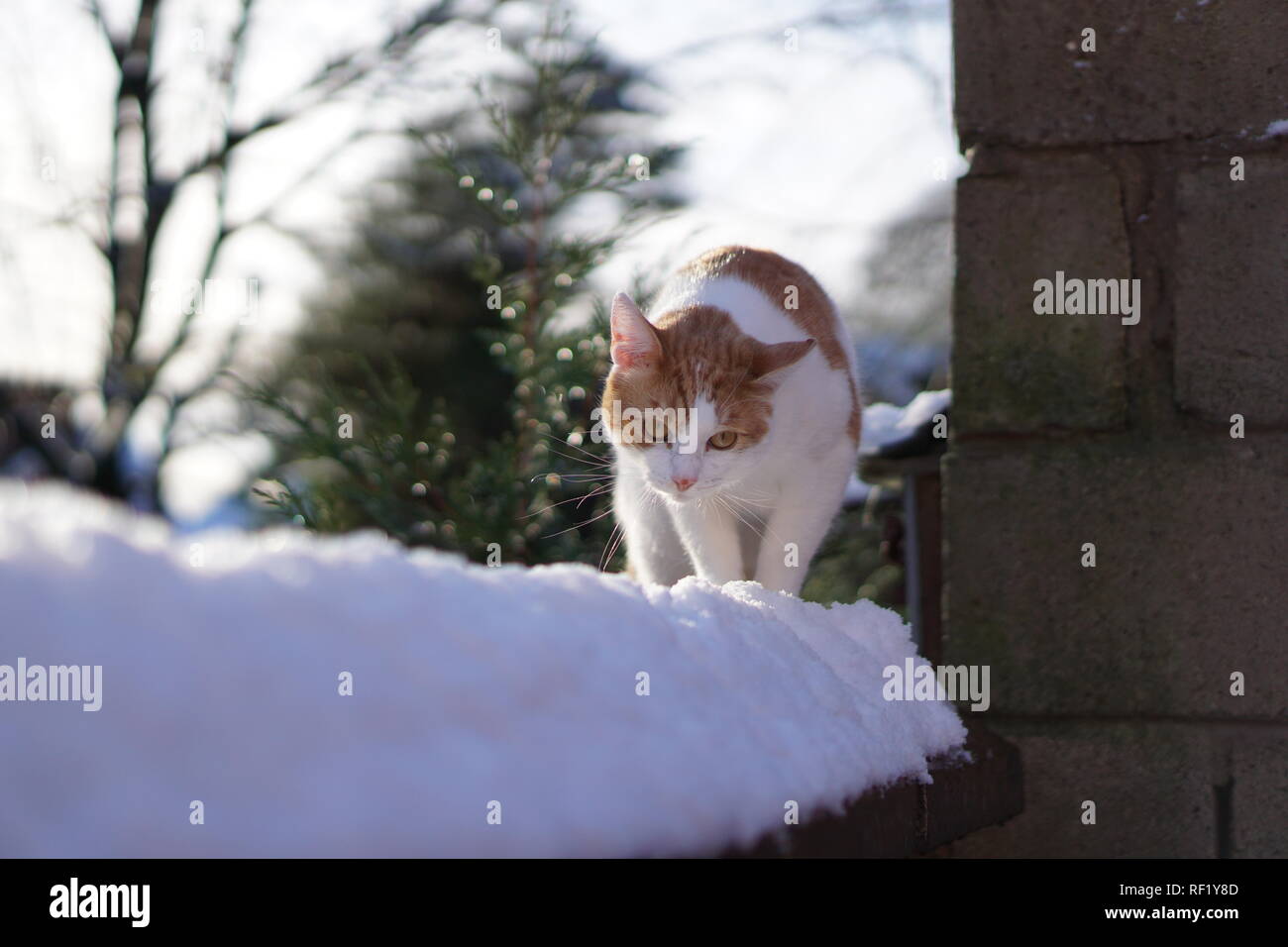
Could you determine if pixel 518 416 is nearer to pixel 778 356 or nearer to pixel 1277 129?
pixel 778 356

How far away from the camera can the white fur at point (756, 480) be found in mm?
2260

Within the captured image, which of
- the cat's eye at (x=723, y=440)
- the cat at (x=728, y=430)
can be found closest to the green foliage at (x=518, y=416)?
the cat at (x=728, y=430)

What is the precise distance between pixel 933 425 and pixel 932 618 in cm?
56

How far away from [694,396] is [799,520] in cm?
36

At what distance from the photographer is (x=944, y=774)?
160 cm

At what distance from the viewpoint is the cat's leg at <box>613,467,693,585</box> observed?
253cm

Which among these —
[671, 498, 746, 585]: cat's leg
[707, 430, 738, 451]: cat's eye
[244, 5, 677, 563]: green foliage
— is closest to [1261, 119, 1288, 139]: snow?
[707, 430, 738, 451]: cat's eye

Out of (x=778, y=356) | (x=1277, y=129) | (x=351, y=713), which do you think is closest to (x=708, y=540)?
(x=778, y=356)

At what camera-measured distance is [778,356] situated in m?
2.27

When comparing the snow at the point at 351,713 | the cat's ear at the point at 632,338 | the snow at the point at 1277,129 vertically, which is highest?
the snow at the point at 1277,129

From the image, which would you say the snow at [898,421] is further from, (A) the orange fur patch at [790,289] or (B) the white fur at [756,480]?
(B) the white fur at [756,480]

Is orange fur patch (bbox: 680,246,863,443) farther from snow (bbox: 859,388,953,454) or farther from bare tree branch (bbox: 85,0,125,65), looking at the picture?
bare tree branch (bbox: 85,0,125,65)

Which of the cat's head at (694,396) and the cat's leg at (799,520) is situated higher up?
the cat's head at (694,396)

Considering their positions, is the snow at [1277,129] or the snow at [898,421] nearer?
the snow at [1277,129]
